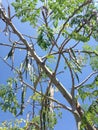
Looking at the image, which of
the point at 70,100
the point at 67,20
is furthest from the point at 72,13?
the point at 70,100

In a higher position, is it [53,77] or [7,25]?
[7,25]

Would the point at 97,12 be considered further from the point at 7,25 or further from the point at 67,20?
the point at 7,25

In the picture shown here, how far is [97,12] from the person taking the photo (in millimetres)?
6605

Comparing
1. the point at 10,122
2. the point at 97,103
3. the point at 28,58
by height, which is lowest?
the point at 97,103

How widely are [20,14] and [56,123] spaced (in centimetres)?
247

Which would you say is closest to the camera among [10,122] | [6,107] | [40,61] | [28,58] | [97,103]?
[97,103]

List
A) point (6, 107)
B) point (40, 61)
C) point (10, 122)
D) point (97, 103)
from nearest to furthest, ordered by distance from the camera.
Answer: point (97, 103) → point (40, 61) → point (6, 107) → point (10, 122)

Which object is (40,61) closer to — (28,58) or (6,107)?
(28,58)

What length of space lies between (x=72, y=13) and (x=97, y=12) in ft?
1.51

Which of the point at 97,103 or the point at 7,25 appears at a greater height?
A: the point at 7,25

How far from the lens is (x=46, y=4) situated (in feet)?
22.2

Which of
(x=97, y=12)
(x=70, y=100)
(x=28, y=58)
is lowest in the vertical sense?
(x=70, y=100)

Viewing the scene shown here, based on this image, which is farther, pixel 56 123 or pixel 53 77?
pixel 56 123

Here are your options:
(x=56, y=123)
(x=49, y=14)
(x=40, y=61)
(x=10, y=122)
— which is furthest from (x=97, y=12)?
(x=10, y=122)
